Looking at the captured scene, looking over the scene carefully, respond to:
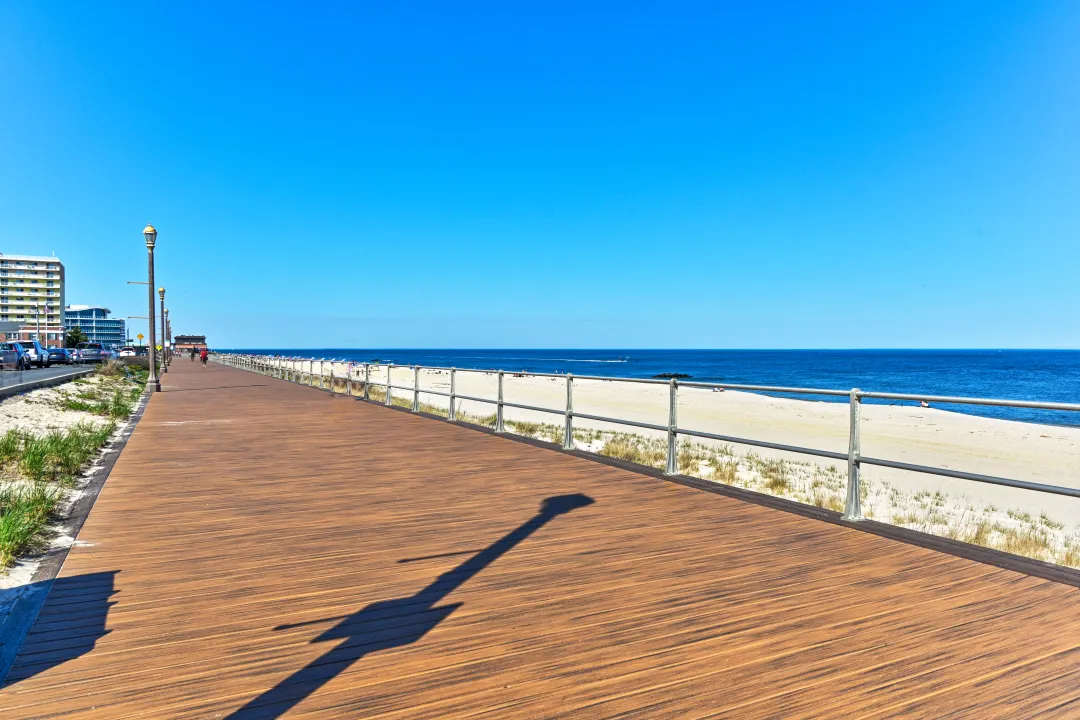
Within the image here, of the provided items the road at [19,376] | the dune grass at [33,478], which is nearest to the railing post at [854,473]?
the dune grass at [33,478]

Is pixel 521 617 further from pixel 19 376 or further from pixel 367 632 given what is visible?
pixel 19 376

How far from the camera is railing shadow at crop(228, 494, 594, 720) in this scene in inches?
111

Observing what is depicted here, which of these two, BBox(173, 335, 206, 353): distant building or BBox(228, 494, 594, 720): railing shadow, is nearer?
BBox(228, 494, 594, 720): railing shadow

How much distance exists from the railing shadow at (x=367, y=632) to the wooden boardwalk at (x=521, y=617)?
0.5 inches

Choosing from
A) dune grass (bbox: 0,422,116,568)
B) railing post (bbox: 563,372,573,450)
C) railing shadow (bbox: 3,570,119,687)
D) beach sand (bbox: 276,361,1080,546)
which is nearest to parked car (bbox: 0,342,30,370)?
beach sand (bbox: 276,361,1080,546)

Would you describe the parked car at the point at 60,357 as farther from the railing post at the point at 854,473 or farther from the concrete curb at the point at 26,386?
the railing post at the point at 854,473

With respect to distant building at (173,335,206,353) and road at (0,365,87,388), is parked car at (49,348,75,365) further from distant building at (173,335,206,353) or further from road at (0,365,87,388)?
distant building at (173,335,206,353)

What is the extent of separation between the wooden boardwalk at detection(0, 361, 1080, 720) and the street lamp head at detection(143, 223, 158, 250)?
1776cm

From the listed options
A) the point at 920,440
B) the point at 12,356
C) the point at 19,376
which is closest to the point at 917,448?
the point at 920,440

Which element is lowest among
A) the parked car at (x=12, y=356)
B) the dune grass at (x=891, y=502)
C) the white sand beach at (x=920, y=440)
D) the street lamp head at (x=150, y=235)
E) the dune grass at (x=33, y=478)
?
the white sand beach at (x=920, y=440)

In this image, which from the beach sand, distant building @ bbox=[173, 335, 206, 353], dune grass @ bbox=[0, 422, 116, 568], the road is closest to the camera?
dune grass @ bbox=[0, 422, 116, 568]

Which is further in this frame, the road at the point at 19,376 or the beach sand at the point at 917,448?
the road at the point at 19,376

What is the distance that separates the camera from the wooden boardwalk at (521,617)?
9.31ft

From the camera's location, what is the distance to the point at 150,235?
22.0 meters
